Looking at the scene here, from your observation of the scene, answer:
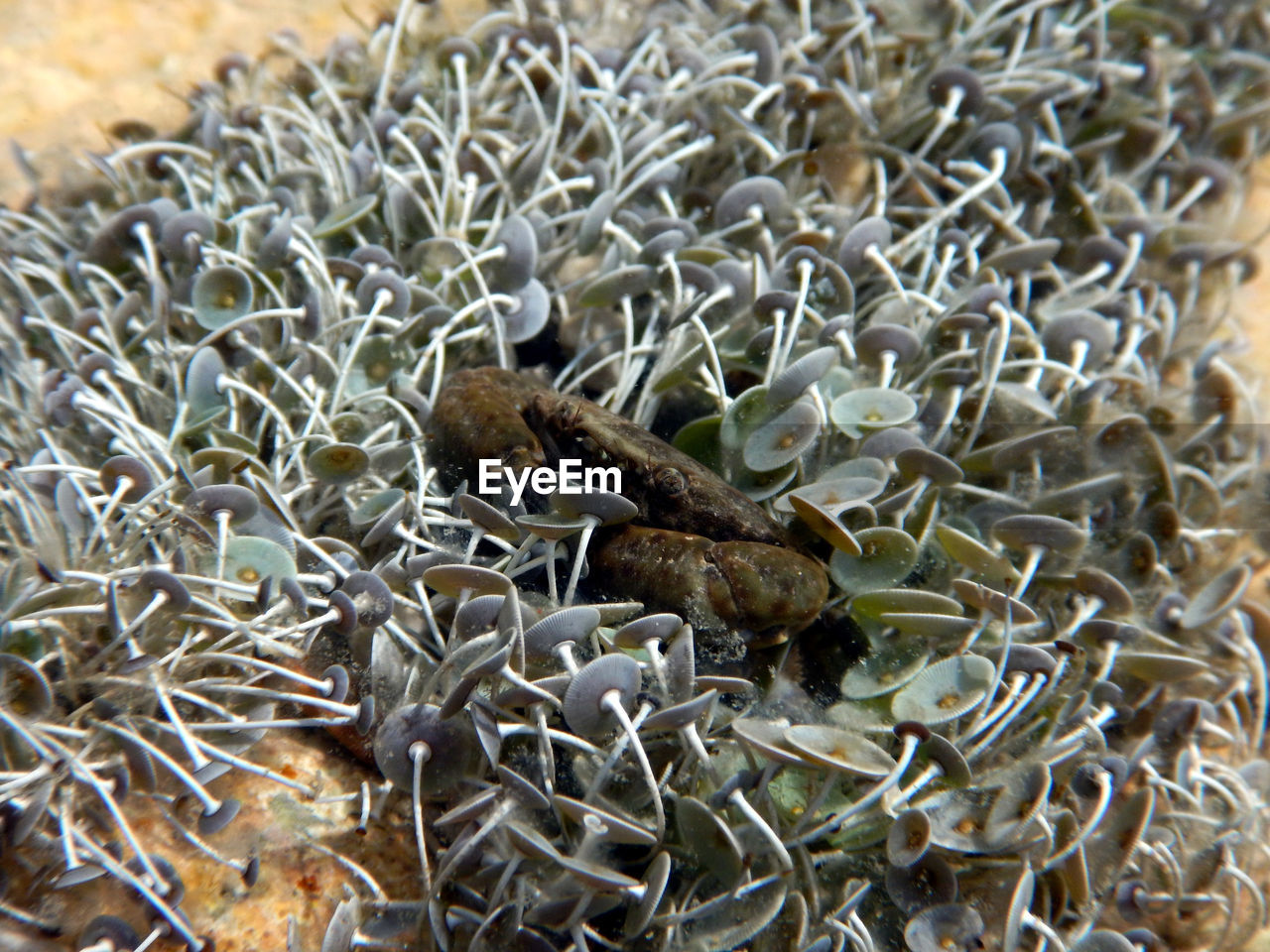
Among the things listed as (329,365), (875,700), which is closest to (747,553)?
(875,700)

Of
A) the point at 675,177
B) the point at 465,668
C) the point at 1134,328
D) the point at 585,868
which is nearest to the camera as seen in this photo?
the point at 585,868

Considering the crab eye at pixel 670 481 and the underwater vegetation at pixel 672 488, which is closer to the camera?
the underwater vegetation at pixel 672 488

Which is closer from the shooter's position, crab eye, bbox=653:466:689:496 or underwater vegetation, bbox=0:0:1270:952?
underwater vegetation, bbox=0:0:1270:952

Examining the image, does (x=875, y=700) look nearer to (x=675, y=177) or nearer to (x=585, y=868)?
(x=585, y=868)
